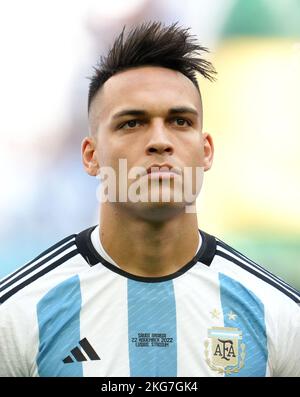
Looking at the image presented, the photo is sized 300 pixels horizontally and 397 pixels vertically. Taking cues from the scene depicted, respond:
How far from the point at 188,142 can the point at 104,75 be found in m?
0.56

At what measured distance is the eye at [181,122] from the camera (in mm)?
2676

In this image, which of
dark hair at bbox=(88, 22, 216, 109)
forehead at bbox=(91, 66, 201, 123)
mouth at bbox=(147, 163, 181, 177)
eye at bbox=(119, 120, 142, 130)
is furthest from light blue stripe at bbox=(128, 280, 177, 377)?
dark hair at bbox=(88, 22, 216, 109)

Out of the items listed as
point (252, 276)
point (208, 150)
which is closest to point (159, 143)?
point (208, 150)

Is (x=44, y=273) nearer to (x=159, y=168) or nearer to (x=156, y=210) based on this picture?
(x=156, y=210)

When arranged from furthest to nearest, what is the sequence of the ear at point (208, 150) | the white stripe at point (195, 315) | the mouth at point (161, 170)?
1. the ear at point (208, 150)
2. the white stripe at point (195, 315)
3. the mouth at point (161, 170)

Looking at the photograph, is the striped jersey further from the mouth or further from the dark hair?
the dark hair

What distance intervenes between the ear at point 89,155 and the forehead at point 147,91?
15cm

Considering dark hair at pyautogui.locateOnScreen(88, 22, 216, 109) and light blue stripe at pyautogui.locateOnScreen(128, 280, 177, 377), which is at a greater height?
dark hair at pyautogui.locateOnScreen(88, 22, 216, 109)

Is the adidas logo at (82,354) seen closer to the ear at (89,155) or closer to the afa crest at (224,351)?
the afa crest at (224,351)

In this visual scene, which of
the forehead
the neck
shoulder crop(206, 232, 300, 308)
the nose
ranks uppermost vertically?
the forehead

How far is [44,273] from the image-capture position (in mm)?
2742

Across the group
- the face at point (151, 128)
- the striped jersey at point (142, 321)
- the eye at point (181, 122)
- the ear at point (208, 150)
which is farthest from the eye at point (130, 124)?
the striped jersey at point (142, 321)

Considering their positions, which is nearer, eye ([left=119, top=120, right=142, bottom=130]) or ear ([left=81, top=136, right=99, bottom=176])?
eye ([left=119, top=120, right=142, bottom=130])

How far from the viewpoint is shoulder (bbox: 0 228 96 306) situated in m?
2.68
